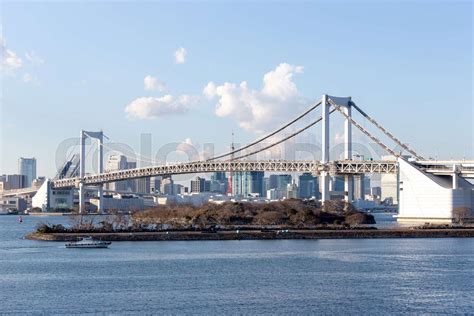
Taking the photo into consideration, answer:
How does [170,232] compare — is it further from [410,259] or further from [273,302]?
[273,302]

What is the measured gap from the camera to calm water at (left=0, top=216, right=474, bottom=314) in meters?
17.4

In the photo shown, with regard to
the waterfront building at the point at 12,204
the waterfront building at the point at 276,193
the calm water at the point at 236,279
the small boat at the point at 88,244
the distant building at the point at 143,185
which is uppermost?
the distant building at the point at 143,185

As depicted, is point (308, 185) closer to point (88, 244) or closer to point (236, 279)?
point (88, 244)

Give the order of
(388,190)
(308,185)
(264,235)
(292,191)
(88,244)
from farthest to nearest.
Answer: (388,190) < (308,185) < (292,191) < (264,235) < (88,244)

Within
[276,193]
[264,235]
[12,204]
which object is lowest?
[264,235]

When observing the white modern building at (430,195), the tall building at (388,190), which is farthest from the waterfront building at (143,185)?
the white modern building at (430,195)

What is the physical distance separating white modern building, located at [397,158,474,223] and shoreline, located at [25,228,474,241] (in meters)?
4.87

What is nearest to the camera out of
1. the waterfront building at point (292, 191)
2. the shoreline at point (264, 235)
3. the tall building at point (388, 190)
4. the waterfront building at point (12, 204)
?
the shoreline at point (264, 235)

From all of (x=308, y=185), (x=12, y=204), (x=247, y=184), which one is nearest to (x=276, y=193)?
(x=308, y=185)

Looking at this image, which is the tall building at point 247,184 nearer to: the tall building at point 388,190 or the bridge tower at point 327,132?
the tall building at point 388,190

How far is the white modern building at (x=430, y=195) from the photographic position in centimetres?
4450

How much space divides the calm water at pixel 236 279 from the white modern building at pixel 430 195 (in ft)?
41.9

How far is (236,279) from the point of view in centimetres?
2139

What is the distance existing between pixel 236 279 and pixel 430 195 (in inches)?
1008
